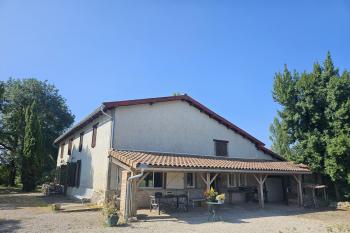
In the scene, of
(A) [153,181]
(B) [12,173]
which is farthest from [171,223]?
(B) [12,173]

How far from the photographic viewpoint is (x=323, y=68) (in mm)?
21484

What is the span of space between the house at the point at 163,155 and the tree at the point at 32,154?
4012 mm

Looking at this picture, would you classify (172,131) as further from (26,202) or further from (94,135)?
(26,202)

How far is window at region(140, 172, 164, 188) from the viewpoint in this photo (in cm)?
1616

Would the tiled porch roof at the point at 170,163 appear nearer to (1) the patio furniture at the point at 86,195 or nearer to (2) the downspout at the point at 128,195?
(2) the downspout at the point at 128,195

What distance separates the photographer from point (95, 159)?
1769 cm

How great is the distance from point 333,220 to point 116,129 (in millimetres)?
11741

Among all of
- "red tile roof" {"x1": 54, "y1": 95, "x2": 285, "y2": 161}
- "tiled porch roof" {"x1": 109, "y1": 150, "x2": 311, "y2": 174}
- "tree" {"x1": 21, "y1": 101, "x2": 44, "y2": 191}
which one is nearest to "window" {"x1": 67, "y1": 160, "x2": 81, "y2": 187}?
"red tile roof" {"x1": 54, "y1": 95, "x2": 285, "y2": 161}

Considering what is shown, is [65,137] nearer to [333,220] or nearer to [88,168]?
[88,168]

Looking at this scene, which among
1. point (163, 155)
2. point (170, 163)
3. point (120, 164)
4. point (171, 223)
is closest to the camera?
point (171, 223)

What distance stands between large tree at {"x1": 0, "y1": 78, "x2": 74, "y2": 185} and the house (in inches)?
553

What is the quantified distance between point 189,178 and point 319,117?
1040 centimetres

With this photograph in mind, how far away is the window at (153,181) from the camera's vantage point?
16156 mm

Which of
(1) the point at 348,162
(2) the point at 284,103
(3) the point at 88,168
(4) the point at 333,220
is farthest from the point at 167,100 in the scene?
(1) the point at 348,162
